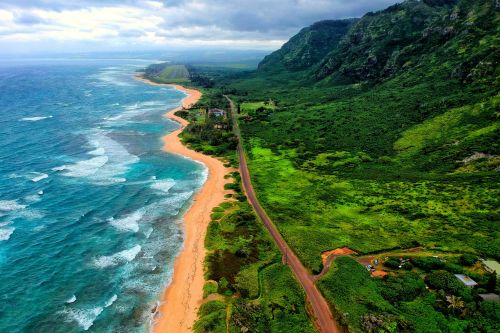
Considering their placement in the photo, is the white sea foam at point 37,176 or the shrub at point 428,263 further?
the white sea foam at point 37,176

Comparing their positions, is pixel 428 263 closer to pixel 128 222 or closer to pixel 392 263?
pixel 392 263

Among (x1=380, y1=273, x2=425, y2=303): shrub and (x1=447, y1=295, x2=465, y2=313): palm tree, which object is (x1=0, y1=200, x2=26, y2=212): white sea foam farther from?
(x1=447, y1=295, x2=465, y2=313): palm tree

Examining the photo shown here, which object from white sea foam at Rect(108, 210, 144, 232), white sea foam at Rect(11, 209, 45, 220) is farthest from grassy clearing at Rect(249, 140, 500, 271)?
white sea foam at Rect(11, 209, 45, 220)

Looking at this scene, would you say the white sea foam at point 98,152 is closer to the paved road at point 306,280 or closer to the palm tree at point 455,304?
the paved road at point 306,280

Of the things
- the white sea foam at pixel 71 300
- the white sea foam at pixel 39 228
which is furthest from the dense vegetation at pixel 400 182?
the white sea foam at pixel 39 228

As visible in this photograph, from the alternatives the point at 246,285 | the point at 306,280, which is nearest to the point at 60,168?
the point at 246,285

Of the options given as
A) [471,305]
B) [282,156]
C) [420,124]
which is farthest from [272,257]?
[420,124]
